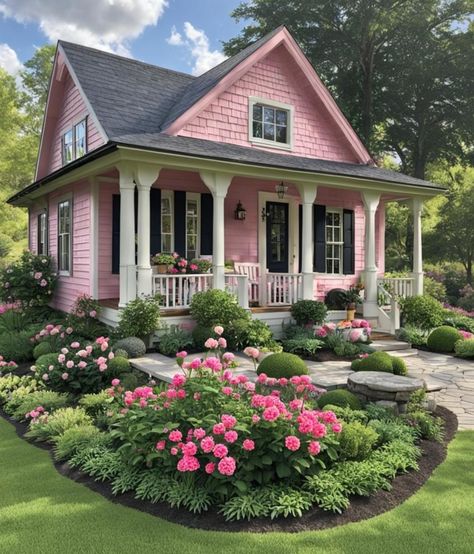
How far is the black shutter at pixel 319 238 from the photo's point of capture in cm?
1222

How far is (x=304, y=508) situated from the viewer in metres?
3.44

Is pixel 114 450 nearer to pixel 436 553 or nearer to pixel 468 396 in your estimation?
pixel 436 553

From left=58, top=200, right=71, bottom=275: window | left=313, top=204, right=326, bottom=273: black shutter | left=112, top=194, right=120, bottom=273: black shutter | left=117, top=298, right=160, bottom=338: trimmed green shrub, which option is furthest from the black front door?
left=58, top=200, right=71, bottom=275: window

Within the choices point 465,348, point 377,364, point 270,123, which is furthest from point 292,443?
point 270,123

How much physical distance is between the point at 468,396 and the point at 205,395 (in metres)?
4.41

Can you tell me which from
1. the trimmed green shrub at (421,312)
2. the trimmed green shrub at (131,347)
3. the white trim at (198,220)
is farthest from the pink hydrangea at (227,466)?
the trimmed green shrub at (421,312)

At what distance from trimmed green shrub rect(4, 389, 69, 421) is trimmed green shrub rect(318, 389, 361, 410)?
125 inches

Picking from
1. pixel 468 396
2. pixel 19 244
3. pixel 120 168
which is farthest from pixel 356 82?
pixel 19 244

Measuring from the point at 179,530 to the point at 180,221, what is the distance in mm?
7957

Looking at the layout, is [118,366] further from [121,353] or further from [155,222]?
[155,222]

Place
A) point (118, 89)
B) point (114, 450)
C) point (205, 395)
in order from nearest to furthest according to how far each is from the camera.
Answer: point (205, 395) → point (114, 450) → point (118, 89)

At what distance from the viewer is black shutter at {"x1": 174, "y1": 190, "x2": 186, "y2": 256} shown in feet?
34.5

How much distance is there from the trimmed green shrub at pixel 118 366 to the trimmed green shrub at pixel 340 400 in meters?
2.97

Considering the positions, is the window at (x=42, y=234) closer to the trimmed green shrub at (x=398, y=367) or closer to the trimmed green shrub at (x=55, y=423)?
the trimmed green shrub at (x=55, y=423)
